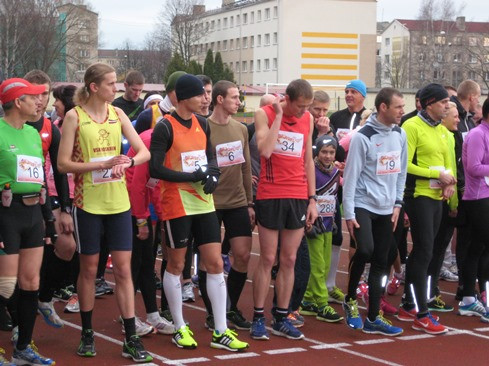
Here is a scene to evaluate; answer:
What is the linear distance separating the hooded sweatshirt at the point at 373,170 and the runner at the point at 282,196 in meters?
0.41

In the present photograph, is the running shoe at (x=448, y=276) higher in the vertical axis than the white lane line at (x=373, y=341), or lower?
lower

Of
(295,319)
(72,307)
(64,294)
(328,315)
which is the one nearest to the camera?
(295,319)

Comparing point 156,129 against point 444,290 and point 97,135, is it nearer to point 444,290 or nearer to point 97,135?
point 97,135

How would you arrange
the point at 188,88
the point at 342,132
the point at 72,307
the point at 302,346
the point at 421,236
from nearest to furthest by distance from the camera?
the point at 188,88 → the point at 302,346 → the point at 421,236 → the point at 72,307 → the point at 342,132

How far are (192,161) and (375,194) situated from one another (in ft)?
5.59

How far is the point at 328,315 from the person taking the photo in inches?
328

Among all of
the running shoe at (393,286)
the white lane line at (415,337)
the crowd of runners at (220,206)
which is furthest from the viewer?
the running shoe at (393,286)

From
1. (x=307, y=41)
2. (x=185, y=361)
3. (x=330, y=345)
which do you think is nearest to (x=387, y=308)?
(x=330, y=345)

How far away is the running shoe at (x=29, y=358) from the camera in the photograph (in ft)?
21.3

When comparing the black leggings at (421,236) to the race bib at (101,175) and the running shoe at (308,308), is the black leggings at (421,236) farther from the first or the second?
the race bib at (101,175)

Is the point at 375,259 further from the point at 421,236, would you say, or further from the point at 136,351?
the point at 136,351

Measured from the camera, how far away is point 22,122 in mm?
6520

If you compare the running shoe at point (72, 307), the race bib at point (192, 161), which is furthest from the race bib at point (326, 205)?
the running shoe at point (72, 307)

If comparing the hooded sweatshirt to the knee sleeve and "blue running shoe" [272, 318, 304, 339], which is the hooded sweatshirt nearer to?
"blue running shoe" [272, 318, 304, 339]
